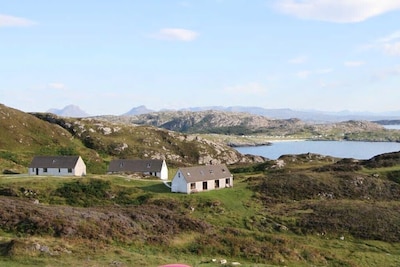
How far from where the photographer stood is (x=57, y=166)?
89.6m

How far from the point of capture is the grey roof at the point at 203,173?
73375 mm

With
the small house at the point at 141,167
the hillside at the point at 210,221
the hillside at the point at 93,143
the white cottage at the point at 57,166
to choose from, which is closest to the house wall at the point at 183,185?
the hillside at the point at 210,221

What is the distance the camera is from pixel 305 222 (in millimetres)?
59844

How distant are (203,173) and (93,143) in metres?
73.8

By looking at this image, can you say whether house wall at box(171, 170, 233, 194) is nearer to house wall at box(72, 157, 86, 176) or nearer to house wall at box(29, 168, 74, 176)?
house wall at box(72, 157, 86, 176)

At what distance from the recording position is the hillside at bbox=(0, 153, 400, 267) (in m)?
39.9

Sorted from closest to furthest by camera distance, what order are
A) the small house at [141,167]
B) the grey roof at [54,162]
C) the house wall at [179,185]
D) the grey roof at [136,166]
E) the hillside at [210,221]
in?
the hillside at [210,221] → the house wall at [179,185] → the grey roof at [54,162] → the small house at [141,167] → the grey roof at [136,166]

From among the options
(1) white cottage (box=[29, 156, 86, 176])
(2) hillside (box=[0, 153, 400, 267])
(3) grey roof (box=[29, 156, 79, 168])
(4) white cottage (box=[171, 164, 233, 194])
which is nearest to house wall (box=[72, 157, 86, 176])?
(1) white cottage (box=[29, 156, 86, 176])

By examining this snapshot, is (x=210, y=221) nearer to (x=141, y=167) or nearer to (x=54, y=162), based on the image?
(x=141, y=167)

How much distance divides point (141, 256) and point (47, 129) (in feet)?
357

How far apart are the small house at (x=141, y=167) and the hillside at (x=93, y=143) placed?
20.4 m

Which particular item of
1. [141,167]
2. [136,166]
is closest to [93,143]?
[136,166]

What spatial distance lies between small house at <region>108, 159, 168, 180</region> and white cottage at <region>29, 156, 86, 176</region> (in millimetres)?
7298

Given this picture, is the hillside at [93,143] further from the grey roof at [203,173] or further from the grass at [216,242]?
the grey roof at [203,173]
